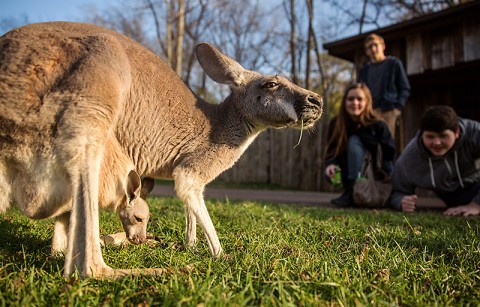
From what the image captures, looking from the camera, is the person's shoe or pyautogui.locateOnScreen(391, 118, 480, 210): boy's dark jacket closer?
pyautogui.locateOnScreen(391, 118, 480, 210): boy's dark jacket

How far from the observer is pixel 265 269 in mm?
2199

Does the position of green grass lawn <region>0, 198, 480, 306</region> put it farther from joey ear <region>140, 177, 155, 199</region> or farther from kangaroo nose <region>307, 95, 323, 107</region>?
kangaroo nose <region>307, 95, 323, 107</region>

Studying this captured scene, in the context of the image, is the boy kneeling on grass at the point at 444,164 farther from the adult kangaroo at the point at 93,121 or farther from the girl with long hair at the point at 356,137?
the adult kangaroo at the point at 93,121

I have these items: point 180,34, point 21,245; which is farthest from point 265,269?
point 180,34

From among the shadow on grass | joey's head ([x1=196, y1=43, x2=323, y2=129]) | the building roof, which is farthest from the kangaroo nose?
the building roof

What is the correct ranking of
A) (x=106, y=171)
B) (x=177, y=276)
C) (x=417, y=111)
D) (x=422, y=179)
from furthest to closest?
(x=417, y=111), (x=422, y=179), (x=106, y=171), (x=177, y=276)

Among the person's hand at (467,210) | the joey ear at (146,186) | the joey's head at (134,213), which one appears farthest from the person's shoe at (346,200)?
the joey's head at (134,213)

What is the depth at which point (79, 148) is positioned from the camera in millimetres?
2258

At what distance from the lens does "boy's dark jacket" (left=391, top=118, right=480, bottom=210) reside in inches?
214

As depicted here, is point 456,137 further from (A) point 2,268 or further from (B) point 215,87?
(B) point 215,87

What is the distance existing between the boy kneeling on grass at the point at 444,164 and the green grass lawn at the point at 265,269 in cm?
189

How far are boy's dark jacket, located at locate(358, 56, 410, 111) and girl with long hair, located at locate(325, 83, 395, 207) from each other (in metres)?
0.76

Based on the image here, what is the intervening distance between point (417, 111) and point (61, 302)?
1202 cm

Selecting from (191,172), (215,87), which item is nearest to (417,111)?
(191,172)
